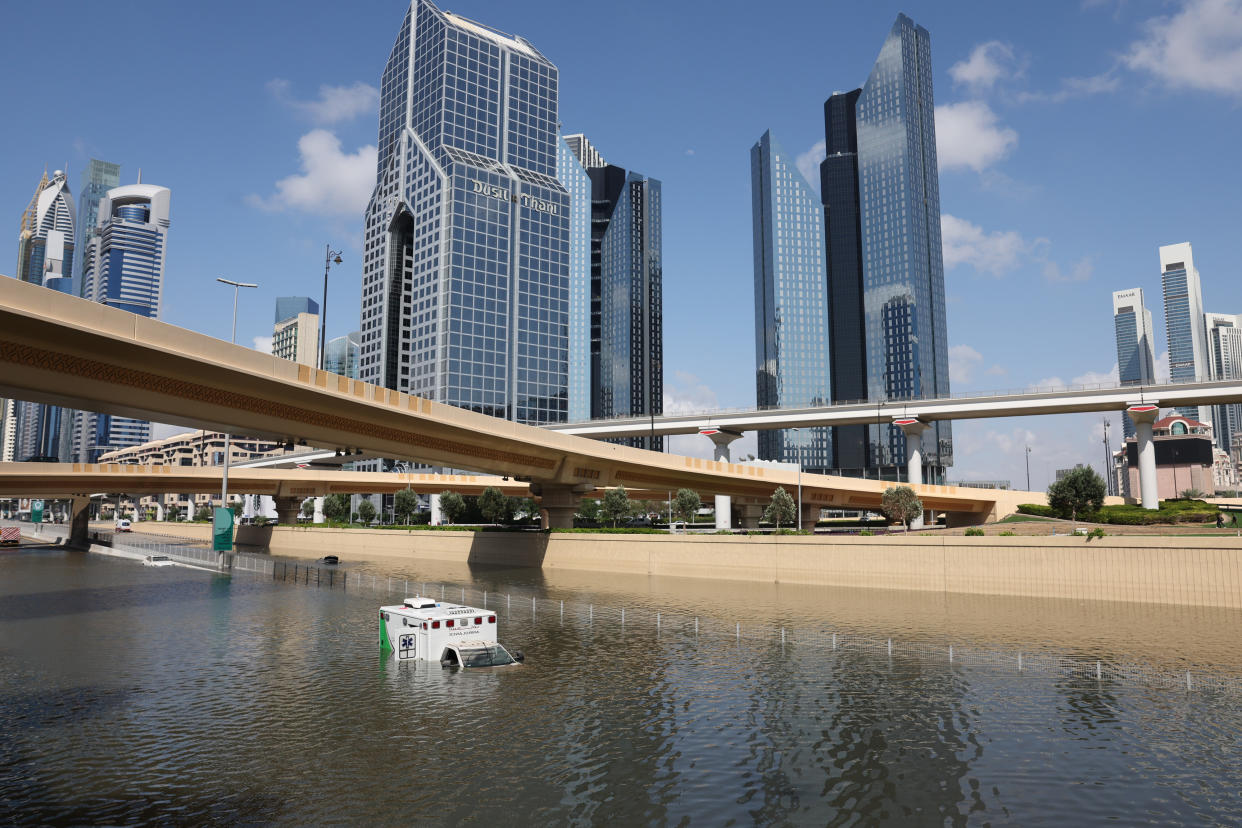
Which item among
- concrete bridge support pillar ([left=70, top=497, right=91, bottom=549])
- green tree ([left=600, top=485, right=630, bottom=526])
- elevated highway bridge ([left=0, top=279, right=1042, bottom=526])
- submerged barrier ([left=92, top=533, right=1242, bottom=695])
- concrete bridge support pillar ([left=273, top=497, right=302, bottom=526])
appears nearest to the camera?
submerged barrier ([left=92, top=533, right=1242, bottom=695])

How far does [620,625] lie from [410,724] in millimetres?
19230

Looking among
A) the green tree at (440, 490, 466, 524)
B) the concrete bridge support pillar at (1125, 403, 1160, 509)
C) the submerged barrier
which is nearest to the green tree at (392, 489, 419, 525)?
the green tree at (440, 490, 466, 524)

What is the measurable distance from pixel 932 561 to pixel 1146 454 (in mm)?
59381

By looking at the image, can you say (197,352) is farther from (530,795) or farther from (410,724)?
(530,795)

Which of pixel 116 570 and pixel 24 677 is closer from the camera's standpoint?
pixel 24 677

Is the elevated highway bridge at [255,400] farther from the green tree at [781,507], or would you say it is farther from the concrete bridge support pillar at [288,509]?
the concrete bridge support pillar at [288,509]

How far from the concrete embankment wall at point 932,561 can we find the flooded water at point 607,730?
25.2 ft

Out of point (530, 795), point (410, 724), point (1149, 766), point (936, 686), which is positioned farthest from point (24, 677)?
point (1149, 766)

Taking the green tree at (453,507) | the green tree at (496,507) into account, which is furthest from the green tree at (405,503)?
the green tree at (496,507)

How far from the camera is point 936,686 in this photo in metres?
26.4

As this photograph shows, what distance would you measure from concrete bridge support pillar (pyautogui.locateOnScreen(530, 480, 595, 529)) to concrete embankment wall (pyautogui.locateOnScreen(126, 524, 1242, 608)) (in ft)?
7.48

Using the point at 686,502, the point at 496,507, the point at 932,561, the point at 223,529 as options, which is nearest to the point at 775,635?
the point at 932,561

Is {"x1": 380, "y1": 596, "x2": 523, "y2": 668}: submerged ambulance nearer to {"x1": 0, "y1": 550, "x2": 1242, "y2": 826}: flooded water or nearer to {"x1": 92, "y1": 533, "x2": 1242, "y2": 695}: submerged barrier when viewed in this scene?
{"x1": 0, "y1": 550, "x2": 1242, "y2": 826}: flooded water

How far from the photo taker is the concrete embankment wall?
150ft
